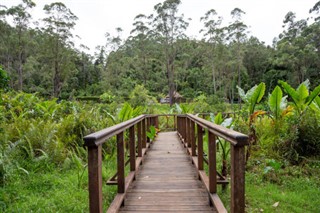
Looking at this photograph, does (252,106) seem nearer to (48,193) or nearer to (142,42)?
(48,193)

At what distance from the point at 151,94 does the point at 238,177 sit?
33.4 metres

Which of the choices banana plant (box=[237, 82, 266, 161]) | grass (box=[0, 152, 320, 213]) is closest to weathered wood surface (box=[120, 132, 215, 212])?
grass (box=[0, 152, 320, 213])

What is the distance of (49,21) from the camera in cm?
2498

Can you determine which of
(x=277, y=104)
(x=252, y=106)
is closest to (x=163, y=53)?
(x=277, y=104)

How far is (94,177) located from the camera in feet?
5.61

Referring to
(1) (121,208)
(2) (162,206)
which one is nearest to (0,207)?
(1) (121,208)

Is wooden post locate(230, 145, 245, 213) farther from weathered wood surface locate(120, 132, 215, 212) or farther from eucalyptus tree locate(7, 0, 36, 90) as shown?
eucalyptus tree locate(7, 0, 36, 90)

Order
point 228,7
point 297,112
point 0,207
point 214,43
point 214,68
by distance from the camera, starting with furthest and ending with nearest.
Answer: point 214,68
point 214,43
point 228,7
point 297,112
point 0,207

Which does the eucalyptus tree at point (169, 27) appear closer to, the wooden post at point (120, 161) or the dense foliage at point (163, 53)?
the dense foliage at point (163, 53)

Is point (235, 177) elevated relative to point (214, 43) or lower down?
lower down

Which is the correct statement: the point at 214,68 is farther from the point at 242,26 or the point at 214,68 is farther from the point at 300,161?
the point at 300,161

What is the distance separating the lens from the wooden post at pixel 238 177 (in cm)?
162

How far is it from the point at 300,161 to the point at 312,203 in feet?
5.20

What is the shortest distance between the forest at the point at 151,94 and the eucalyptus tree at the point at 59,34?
107 mm
